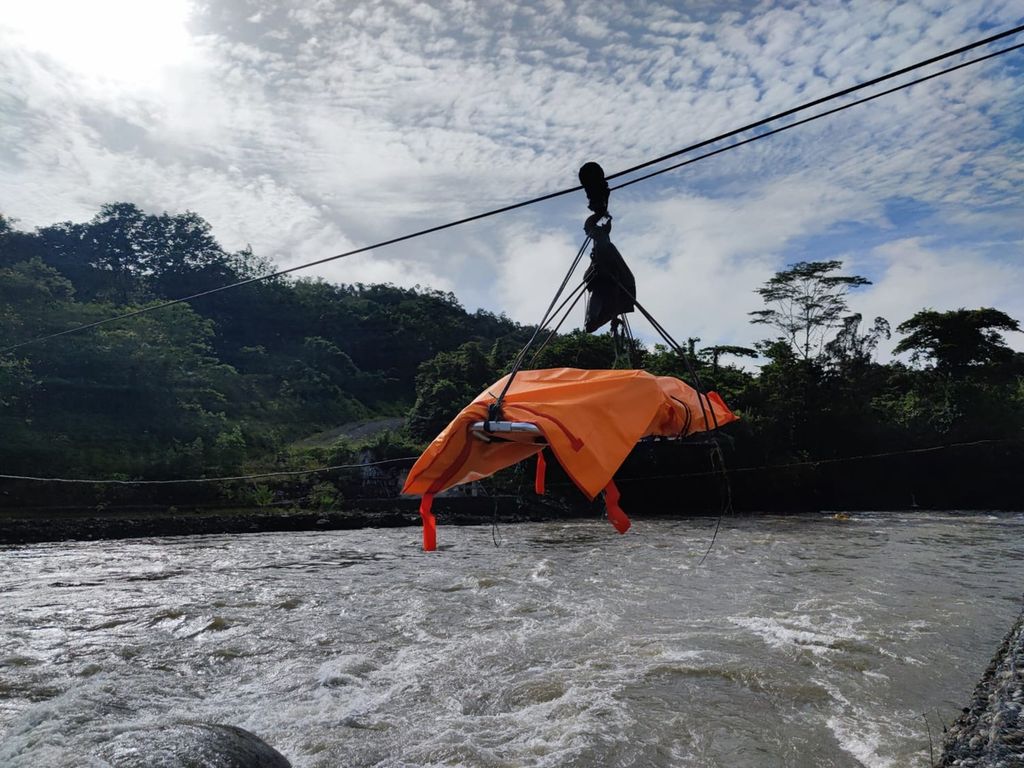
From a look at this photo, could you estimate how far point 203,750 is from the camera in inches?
141

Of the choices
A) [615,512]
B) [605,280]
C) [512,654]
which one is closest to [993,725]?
[615,512]

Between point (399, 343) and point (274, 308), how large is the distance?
30.3ft

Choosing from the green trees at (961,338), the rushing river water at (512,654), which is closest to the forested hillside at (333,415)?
the green trees at (961,338)

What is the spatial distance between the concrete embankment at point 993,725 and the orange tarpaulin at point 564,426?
8.37ft

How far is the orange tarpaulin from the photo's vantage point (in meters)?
3.21

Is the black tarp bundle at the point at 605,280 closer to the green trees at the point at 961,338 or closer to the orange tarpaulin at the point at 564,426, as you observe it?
the orange tarpaulin at the point at 564,426

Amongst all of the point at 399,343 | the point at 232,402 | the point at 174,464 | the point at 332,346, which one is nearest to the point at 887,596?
the point at 174,464

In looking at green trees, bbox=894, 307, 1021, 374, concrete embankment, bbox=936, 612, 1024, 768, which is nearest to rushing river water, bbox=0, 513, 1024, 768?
concrete embankment, bbox=936, 612, 1024, 768

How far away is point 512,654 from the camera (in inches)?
262

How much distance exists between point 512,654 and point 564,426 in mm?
4320

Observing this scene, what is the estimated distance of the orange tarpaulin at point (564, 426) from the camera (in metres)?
3.21

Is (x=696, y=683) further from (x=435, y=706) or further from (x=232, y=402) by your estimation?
(x=232, y=402)

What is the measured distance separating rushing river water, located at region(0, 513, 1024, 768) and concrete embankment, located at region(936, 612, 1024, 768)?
0.27 m

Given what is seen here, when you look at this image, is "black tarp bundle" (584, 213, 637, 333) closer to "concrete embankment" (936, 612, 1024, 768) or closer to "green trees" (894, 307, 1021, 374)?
"concrete embankment" (936, 612, 1024, 768)
